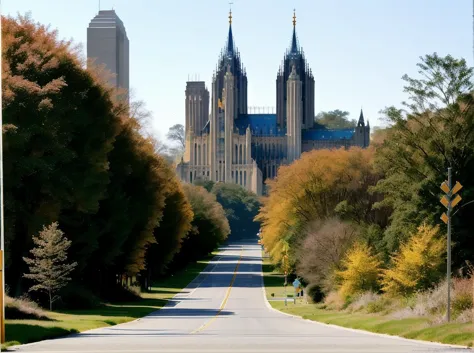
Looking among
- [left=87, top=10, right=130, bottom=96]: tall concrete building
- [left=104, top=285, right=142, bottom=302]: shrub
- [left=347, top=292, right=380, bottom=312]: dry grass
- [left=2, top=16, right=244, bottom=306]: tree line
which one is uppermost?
[left=87, top=10, right=130, bottom=96]: tall concrete building

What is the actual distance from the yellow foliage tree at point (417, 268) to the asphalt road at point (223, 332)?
4.81m

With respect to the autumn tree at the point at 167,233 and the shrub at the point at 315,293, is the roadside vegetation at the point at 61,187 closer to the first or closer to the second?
the shrub at the point at 315,293

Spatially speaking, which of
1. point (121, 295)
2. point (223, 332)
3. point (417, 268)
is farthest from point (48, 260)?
point (121, 295)

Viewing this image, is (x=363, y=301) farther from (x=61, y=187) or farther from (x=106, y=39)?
(x=106, y=39)

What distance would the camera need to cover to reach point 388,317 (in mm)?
43875

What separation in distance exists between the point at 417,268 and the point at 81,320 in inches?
616

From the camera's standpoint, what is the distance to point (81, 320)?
43.9m

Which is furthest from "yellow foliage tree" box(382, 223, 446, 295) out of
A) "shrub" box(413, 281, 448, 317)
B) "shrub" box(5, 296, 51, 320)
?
"shrub" box(5, 296, 51, 320)

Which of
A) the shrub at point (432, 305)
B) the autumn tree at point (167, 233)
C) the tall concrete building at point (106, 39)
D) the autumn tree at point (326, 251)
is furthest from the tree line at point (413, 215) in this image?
the tall concrete building at point (106, 39)

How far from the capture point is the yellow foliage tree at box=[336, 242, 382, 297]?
5775cm

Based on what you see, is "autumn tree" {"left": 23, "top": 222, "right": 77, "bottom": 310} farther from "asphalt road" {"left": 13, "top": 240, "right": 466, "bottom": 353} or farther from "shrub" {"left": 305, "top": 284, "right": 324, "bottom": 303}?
"shrub" {"left": 305, "top": 284, "right": 324, "bottom": 303}

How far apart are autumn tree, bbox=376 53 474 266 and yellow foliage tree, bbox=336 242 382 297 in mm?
1480

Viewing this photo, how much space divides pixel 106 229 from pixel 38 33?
37.3 ft

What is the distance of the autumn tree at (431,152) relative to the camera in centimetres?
5734
